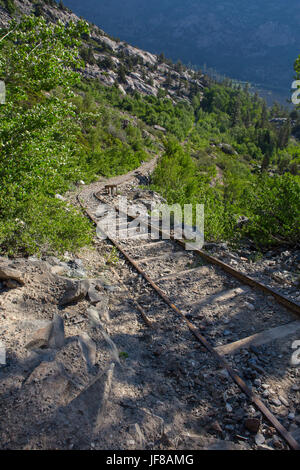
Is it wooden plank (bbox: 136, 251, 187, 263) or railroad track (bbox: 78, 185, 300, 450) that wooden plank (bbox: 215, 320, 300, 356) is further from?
wooden plank (bbox: 136, 251, 187, 263)

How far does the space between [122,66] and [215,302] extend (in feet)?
357

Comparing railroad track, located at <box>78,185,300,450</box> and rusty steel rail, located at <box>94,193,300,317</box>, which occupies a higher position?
rusty steel rail, located at <box>94,193,300,317</box>

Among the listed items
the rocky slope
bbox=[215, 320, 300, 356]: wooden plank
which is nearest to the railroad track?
bbox=[215, 320, 300, 356]: wooden plank

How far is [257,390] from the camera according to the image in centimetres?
307

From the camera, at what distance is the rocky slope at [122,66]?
85.4 meters

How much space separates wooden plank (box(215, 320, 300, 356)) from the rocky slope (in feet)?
273

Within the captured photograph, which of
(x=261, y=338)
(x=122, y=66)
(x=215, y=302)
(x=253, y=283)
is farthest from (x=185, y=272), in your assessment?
(x=122, y=66)

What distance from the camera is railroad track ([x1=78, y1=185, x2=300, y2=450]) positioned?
12.1 ft

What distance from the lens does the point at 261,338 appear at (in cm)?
380

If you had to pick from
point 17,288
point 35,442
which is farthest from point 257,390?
point 17,288

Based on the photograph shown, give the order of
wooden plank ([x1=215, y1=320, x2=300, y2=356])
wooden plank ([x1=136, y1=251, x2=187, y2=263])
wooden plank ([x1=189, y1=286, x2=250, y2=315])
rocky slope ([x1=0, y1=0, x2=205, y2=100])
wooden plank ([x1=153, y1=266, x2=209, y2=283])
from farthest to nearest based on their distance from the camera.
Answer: rocky slope ([x1=0, y1=0, x2=205, y2=100]) → wooden plank ([x1=136, y1=251, x2=187, y2=263]) → wooden plank ([x1=153, y1=266, x2=209, y2=283]) → wooden plank ([x1=189, y1=286, x2=250, y2=315]) → wooden plank ([x1=215, y1=320, x2=300, y2=356])

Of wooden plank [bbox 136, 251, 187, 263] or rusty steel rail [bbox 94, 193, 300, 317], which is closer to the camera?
rusty steel rail [bbox 94, 193, 300, 317]
